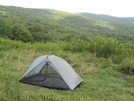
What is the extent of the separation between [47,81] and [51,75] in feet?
0.84

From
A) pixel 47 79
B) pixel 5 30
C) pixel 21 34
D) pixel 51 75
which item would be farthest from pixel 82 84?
pixel 5 30

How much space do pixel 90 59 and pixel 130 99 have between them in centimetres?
365

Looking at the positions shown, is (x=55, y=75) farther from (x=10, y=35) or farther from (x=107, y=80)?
(x=10, y=35)

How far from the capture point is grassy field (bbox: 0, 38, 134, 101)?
2677mm

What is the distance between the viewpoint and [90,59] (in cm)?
662

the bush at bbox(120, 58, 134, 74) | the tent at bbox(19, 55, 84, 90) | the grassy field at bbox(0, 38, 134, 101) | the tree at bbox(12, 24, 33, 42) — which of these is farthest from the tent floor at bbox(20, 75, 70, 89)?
the tree at bbox(12, 24, 33, 42)

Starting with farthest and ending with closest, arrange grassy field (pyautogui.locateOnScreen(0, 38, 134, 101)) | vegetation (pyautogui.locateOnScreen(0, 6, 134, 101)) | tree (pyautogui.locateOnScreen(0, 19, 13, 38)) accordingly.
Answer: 1. tree (pyautogui.locateOnScreen(0, 19, 13, 38))
2. vegetation (pyautogui.locateOnScreen(0, 6, 134, 101))
3. grassy field (pyautogui.locateOnScreen(0, 38, 134, 101))

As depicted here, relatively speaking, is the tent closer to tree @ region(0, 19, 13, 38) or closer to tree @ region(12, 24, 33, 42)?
tree @ region(12, 24, 33, 42)

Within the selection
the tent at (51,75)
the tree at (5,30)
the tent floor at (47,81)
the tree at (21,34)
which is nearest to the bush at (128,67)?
the tent at (51,75)

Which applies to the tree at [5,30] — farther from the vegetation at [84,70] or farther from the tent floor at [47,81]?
the tent floor at [47,81]

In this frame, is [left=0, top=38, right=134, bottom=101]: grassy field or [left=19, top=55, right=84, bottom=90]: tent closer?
[left=0, top=38, right=134, bottom=101]: grassy field

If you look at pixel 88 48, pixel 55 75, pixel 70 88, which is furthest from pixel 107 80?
pixel 88 48

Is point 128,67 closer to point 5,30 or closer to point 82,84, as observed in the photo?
point 82,84

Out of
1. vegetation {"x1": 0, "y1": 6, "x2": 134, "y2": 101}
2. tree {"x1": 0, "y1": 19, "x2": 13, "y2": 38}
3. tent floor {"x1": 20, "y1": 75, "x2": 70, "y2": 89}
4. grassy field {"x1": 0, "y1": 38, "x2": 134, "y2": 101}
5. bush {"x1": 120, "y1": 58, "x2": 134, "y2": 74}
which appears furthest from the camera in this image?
tree {"x1": 0, "y1": 19, "x2": 13, "y2": 38}
